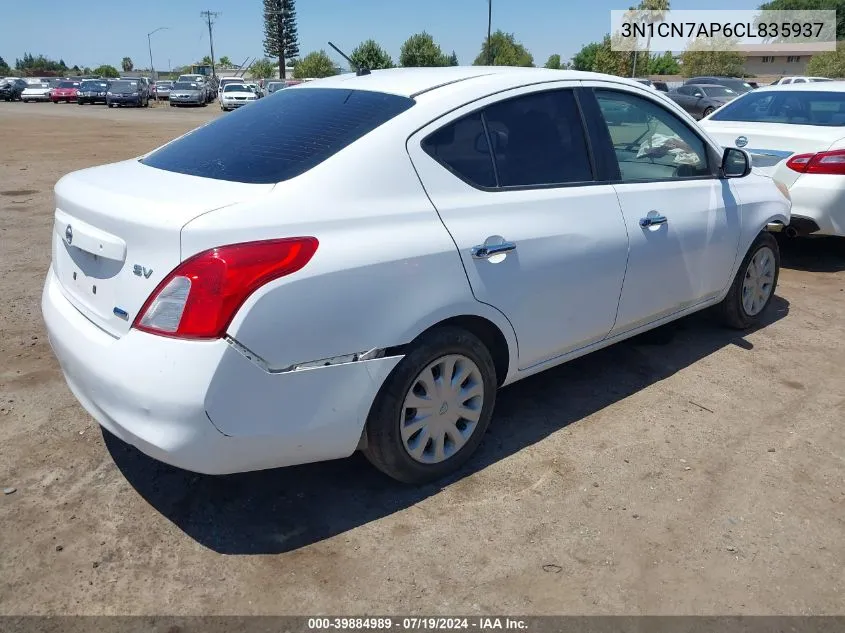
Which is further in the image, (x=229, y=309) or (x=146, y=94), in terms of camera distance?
(x=146, y=94)

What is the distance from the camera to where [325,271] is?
2471 mm

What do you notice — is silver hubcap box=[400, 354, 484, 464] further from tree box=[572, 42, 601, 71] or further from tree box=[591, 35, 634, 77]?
tree box=[572, 42, 601, 71]

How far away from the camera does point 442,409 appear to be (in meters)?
3.02

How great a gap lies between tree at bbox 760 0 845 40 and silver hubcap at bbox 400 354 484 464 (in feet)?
321

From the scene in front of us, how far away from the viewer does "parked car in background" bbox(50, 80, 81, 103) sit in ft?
146

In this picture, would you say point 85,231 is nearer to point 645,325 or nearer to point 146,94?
point 645,325

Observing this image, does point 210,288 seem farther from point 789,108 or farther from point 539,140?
point 789,108

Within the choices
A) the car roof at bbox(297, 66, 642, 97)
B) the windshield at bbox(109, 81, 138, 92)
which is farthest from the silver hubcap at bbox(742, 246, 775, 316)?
the windshield at bbox(109, 81, 138, 92)

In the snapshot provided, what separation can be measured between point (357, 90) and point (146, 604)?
2.31 meters

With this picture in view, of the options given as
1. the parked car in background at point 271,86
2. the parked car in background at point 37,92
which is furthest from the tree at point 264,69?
the parked car in background at point 271,86

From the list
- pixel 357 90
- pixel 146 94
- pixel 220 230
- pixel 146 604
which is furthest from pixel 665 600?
pixel 146 94

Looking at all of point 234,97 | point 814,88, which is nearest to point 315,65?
point 234,97

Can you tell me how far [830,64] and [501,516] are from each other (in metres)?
55.8

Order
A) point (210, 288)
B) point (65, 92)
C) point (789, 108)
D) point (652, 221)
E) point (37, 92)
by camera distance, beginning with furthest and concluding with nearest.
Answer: point (37, 92)
point (65, 92)
point (789, 108)
point (652, 221)
point (210, 288)
